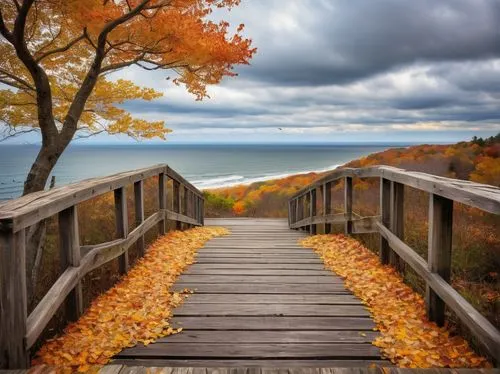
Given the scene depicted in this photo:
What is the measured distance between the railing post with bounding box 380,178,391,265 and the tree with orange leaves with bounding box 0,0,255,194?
190 inches

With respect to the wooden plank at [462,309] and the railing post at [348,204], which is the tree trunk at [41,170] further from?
the wooden plank at [462,309]

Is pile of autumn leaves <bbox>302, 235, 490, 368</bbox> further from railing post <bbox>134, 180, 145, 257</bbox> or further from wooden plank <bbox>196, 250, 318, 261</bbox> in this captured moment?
railing post <bbox>134, 180, 145, 257</bbox>

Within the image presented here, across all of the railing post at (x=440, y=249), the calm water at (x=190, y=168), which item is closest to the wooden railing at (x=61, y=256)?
the railing post at (x=440, y=249)

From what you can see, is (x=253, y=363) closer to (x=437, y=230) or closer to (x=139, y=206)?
(x=437, y=230)

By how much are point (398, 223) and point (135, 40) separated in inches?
248

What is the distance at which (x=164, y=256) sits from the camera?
5.98m

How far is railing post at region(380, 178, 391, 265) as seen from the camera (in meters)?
5.29

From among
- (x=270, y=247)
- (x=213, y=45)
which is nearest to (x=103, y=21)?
(x=213, y=45)

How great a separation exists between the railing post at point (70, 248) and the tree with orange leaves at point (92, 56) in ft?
13.2

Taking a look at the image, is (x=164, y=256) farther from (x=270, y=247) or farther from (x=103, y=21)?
(x=103, y=21)

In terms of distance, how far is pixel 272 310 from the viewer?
3891mm

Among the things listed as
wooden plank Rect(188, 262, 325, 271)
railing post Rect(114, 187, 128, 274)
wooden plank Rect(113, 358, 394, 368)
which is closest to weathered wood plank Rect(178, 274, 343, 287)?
wooden plank Rect(188, 262, 325, 271)

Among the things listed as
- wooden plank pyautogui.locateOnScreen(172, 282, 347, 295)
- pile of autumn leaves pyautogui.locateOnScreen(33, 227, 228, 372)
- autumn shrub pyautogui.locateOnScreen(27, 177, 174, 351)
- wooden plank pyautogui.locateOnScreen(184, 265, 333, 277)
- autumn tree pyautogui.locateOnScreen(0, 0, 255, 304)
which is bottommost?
autumn shrub pyautogui.locateOnScreen(27, 177, 174, 351)

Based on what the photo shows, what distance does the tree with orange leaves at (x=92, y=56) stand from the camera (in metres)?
7.26
